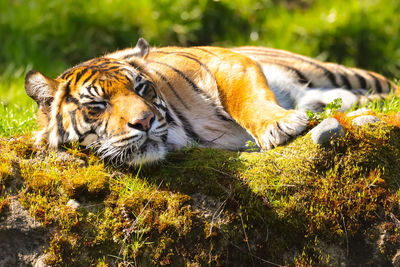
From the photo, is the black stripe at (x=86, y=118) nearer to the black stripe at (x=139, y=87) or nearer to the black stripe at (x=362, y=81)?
the black stripe at (x=139, y=87)

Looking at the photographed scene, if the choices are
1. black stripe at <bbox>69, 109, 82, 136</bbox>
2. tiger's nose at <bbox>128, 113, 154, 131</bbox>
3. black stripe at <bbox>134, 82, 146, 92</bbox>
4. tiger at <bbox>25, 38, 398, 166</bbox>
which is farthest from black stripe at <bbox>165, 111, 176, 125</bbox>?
black stripe at <bbox>69, 109, 82, 136</bbox>

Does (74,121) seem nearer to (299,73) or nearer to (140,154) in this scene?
(140,154)

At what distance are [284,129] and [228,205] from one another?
0.67 metres

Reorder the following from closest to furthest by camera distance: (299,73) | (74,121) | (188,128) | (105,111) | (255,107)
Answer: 1. (105,111)
2. (74,121)
3. (255,107)
4. (188,128)
5. (299,73)

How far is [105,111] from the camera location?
3201 millimetres

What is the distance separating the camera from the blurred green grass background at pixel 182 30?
689 cm

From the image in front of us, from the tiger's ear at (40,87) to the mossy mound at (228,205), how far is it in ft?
1.46

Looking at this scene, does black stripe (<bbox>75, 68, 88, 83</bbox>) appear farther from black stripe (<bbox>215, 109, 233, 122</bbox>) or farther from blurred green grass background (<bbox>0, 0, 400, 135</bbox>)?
blurred green grass background (<bbox>0, 0, 400, 135</bbox>)

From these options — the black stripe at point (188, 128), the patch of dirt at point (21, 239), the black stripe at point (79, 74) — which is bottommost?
the patch of dirt at point (21, 239)

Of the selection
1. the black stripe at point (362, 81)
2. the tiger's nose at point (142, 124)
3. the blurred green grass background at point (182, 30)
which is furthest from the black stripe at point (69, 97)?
the blurred green grass background at point (182, 30)

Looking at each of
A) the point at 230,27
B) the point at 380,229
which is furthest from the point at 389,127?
the point at 230,27

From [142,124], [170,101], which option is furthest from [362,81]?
[142,124]

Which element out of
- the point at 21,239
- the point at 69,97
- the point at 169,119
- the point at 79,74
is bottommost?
the point at 21,239

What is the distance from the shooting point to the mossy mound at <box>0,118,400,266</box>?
288 cm
